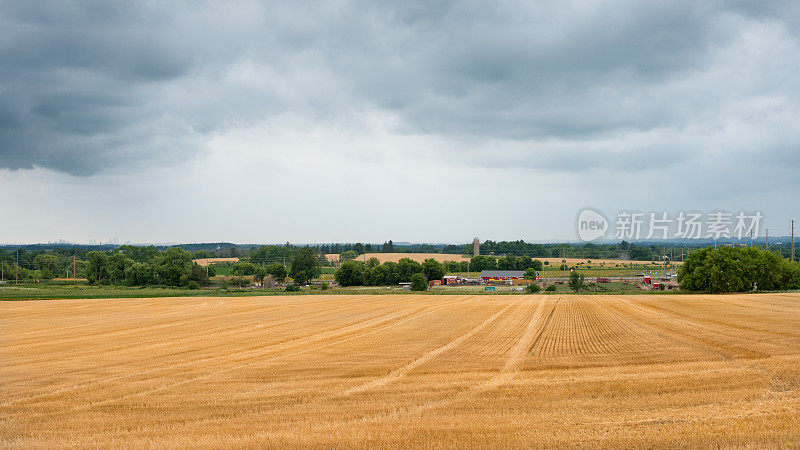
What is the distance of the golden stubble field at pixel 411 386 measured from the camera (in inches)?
444

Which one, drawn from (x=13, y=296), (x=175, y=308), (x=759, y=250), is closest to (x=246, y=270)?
(x=13, y=296)

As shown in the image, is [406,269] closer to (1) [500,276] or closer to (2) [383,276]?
(2) [383,276]

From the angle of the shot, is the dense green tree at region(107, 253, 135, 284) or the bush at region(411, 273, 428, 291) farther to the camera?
the dense green tree at region(107, 253, 135, 284)

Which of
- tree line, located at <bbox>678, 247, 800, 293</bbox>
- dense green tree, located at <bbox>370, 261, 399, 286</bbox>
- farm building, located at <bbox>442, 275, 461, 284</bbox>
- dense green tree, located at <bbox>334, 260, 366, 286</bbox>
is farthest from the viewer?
farm building, located at <bbox>442, 275, 461, 284</bbox>

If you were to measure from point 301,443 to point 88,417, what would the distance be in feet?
22.1

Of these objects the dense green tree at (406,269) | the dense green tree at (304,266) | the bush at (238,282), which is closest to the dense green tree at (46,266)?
the bush at (238,282)

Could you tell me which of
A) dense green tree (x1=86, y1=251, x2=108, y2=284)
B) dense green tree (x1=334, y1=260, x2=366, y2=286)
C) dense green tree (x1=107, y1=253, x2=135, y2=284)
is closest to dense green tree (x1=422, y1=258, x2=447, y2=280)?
dense green tree (x1=334, y1=260, x2=366, y2=286)

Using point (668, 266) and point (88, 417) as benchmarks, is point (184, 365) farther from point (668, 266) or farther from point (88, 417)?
point (668, 266)

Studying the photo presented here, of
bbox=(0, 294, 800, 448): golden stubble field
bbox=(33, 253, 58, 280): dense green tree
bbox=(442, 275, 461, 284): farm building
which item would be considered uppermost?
bbox=(0, 294, 800, 448): golden stubble field

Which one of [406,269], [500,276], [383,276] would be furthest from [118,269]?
[500,276]

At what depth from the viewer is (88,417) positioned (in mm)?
13258

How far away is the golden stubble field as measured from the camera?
1128cm

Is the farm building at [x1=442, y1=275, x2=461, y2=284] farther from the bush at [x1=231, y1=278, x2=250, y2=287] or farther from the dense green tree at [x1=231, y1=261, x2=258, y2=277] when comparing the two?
the dense green tree at [x1=231, y1=261, x2=258, y2=277]

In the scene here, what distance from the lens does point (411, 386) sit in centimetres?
1586
